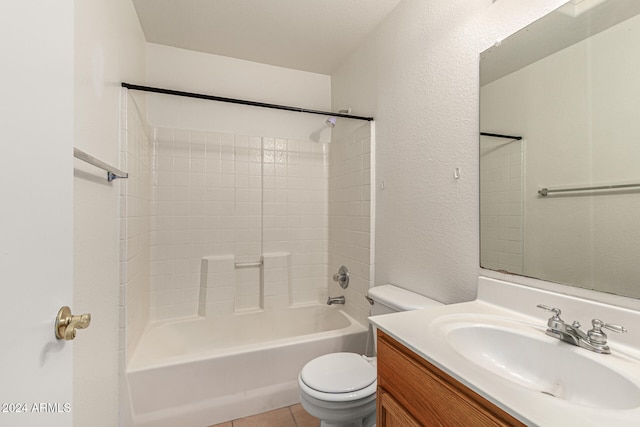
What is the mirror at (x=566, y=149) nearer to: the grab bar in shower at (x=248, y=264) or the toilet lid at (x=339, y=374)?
the toilet lid at (x=339, y=374)

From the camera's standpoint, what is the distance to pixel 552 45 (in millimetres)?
948

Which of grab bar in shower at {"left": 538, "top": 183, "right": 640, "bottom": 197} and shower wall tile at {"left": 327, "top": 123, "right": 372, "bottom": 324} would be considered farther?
shower wall tile at {"left": 327, "top": 123, "right": 372, "bottom": 324}

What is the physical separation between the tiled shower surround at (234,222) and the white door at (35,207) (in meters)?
1.74

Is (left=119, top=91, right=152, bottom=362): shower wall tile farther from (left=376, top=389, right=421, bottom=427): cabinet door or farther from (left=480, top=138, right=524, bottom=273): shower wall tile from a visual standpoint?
(left=480, top=138, right=524, bottom=273): shower wall tile

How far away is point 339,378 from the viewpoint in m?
1.27

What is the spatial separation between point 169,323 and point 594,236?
2.42 m

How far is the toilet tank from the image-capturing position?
53.2 inches

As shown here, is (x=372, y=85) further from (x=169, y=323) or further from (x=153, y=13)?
(x=169, y=323)

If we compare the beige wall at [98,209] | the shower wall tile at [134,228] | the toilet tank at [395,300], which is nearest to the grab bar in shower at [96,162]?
the beige wall at [98,209]

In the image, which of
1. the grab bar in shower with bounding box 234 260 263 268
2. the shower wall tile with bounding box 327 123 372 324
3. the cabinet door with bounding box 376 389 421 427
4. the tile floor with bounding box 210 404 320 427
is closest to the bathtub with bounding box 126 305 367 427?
the tile floor with bounding box 210 404 320 427

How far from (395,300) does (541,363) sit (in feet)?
2.22

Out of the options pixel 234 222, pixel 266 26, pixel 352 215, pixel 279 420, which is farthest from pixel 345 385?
pixel 266 26

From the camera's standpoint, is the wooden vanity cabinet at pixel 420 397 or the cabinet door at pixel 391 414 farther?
the cabinet door at pixel 391 414

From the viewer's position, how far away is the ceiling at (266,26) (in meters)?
1.71
